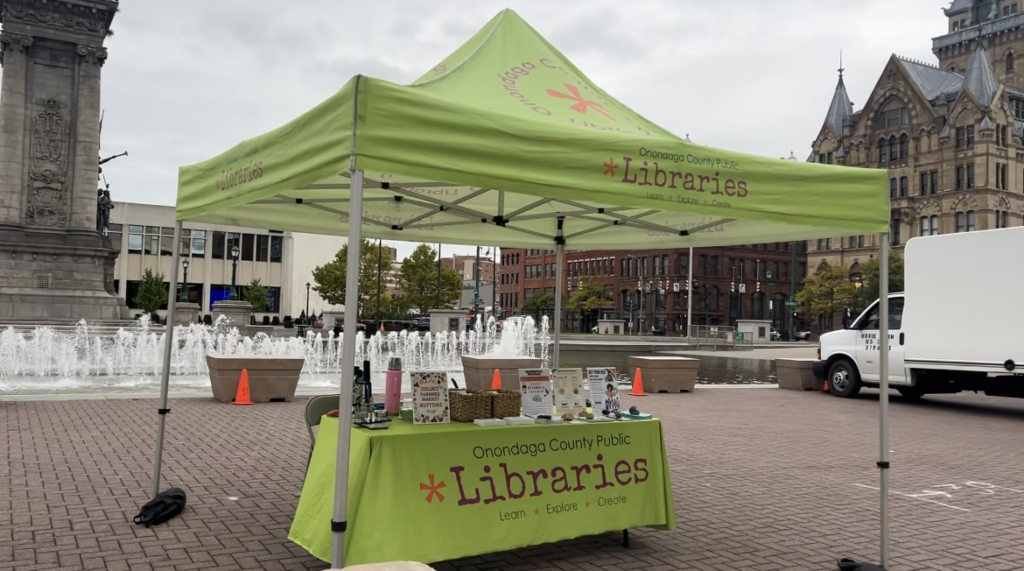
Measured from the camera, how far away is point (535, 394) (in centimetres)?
609

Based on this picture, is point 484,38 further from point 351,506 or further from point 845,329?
point 845,329

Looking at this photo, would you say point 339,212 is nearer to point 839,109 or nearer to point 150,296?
point 150,296

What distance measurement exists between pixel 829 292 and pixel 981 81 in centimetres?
2758

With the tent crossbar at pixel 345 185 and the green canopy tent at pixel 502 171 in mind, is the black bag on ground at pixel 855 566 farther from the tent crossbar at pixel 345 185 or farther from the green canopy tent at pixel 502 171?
the tent crossbar at pixel 345 185

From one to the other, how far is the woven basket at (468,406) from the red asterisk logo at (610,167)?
1.87m

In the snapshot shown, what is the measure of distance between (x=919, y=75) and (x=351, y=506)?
3999 inches

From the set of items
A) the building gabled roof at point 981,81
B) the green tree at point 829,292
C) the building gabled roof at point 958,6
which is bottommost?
the green tree at point 829,292

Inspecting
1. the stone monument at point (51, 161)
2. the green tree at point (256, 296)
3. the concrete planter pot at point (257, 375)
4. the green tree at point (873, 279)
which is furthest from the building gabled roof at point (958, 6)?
the concrete planter pot at point (257, 375)

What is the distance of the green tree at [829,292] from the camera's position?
282 ft

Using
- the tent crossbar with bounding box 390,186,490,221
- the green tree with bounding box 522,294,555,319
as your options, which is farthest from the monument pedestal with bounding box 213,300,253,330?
the green tree with bounding box 522,294,555,319

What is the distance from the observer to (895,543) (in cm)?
657

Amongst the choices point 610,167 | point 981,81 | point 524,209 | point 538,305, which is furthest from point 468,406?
point 538,305

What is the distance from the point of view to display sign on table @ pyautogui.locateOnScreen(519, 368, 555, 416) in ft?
19.9

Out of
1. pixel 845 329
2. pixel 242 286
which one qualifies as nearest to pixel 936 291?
pixel 845 329
